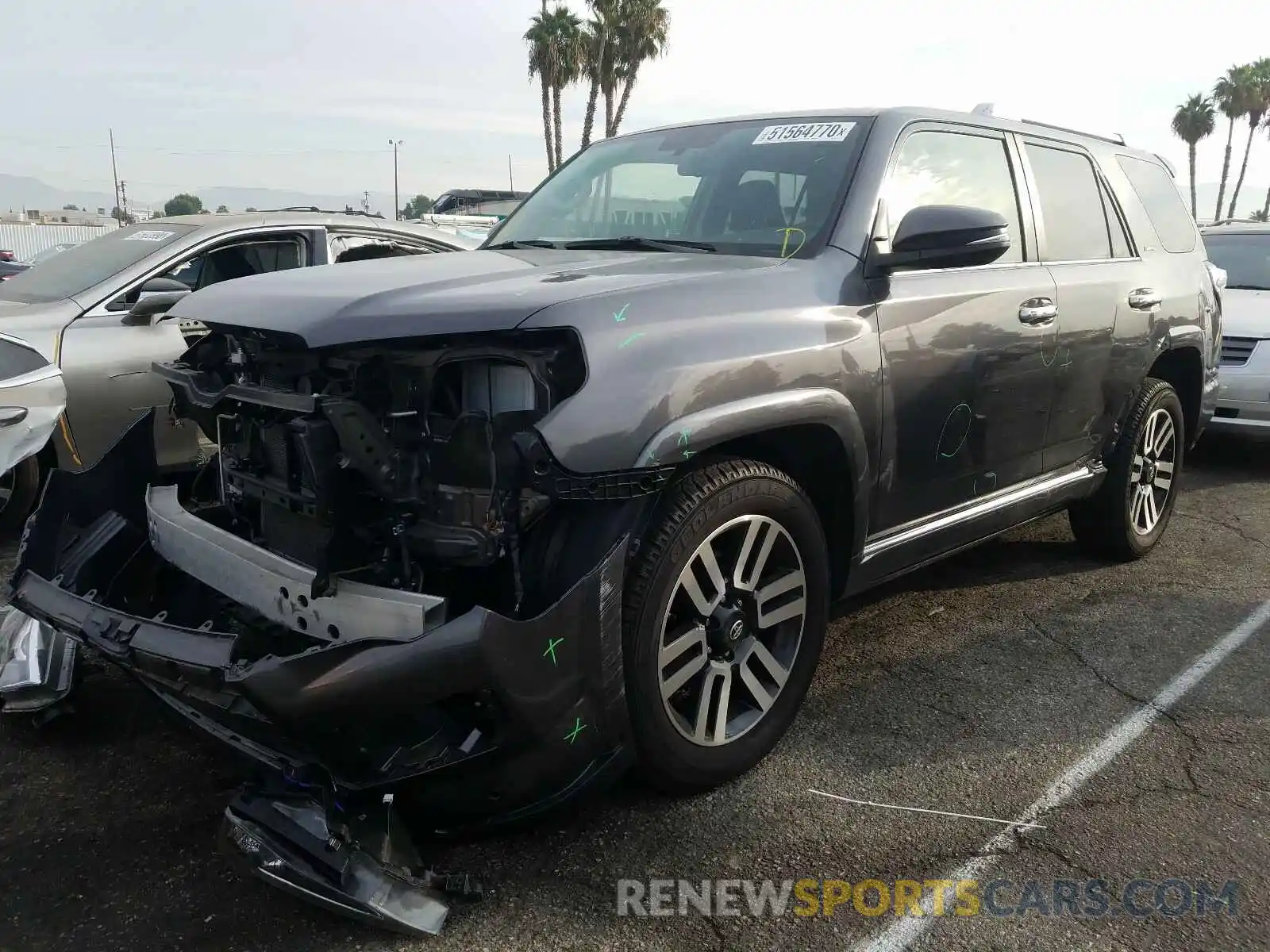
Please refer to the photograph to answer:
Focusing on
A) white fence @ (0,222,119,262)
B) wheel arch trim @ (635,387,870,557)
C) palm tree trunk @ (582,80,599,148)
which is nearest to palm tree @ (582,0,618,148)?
palm tree trunk @ (582,80,599,148)

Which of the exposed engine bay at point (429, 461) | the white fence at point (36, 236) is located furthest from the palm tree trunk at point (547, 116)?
the exposed engine bay at point (429, 461)

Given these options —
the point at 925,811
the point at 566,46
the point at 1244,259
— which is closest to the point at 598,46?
the point at 566,46

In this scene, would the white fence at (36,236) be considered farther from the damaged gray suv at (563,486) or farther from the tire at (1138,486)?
the tire at (1138,486)

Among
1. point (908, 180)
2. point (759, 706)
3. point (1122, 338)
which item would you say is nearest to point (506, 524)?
point (759, 706)

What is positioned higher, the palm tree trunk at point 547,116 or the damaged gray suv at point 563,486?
the palm tree trunk at point 547,116

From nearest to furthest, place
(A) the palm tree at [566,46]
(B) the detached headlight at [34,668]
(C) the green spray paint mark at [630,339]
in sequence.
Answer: (C) the green spray paint mark at [630,339], (B) the detached headlight at [34,668], (A) the palm tree at [566,46]

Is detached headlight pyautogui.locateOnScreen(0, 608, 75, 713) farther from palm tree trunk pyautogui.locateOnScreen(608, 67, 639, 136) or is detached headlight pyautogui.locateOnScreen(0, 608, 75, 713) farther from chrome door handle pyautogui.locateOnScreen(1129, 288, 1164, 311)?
palm tree trunk pyautogui.locateOnScreen(608, 67, 639, 136)

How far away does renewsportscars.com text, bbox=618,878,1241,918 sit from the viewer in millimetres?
2383

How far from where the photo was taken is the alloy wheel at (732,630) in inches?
104

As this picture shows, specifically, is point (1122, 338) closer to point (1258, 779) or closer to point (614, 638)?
point (1258, 779)

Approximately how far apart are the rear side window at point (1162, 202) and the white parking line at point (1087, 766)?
1837 millimetres

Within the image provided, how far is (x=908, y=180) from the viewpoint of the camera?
3400 millimetres

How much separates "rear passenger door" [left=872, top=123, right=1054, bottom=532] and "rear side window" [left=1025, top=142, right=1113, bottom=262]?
0.19m

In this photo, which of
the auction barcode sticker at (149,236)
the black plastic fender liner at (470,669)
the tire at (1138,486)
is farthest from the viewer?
the auction barcode sticker at (149,236)
